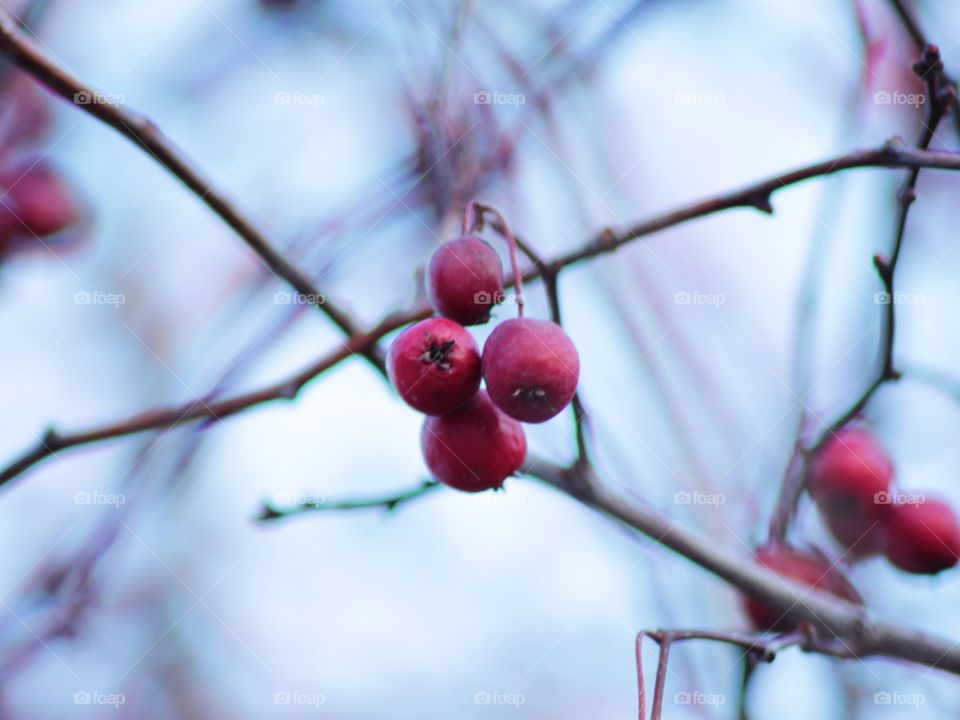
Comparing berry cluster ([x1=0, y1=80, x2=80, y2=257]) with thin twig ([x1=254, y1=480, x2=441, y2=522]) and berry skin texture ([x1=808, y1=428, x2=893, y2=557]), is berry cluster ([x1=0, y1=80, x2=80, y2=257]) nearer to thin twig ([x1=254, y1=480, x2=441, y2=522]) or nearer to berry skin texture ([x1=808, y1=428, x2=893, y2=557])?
thin twig ([x1=254, y1=480, x2=441, y2=522])

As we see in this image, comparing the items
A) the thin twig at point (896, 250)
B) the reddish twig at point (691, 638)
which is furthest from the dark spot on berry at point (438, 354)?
the thin twig at point (896, 250)

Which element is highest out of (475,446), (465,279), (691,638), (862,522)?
(465,279)

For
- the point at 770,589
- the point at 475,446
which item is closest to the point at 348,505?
the point at 475,446

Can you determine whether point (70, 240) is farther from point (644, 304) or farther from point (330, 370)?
point (644, 304)

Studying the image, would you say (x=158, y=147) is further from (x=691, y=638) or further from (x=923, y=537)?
(x=923, y=537)

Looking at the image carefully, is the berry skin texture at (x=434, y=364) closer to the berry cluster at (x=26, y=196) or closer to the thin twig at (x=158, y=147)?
the thin twig at (x=158, y=147)

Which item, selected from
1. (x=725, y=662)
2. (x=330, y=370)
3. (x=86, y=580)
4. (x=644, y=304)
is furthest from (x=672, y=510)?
(x=86, y=580)

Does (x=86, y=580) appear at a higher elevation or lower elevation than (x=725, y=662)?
higher
